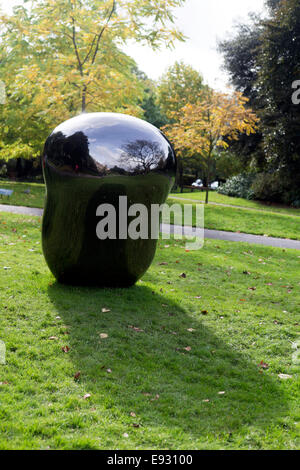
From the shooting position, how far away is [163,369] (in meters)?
4.40

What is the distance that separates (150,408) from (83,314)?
215cm

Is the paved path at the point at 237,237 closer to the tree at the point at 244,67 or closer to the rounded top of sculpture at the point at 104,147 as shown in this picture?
the rounded top of sculpture at the point at 104,147

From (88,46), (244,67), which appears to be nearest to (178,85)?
(244,67)

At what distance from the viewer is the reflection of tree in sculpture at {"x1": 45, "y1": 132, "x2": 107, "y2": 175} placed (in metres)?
5.73

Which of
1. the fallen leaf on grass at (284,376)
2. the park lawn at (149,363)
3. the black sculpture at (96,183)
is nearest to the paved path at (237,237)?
the park lawn at (149,363)

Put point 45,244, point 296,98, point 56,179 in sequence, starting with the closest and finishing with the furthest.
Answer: point 56,179
point 45,244
point 296,98

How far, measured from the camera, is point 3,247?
8867 millimetres

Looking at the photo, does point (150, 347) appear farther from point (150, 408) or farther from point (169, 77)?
point (169, 77)

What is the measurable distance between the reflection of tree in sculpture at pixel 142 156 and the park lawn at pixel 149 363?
6.56ft

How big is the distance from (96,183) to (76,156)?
462mm

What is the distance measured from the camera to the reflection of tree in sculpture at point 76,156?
5727 millimetres

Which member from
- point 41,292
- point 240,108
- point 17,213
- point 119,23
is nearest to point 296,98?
point 240,108

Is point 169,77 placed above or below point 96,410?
above

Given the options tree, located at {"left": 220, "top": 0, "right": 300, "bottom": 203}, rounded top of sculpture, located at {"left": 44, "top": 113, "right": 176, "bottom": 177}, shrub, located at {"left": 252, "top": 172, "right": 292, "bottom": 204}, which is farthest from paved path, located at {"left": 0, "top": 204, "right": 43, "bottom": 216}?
shrub, located at {"left": 252, "top": 172, "right": 292, "bottom": 204}
